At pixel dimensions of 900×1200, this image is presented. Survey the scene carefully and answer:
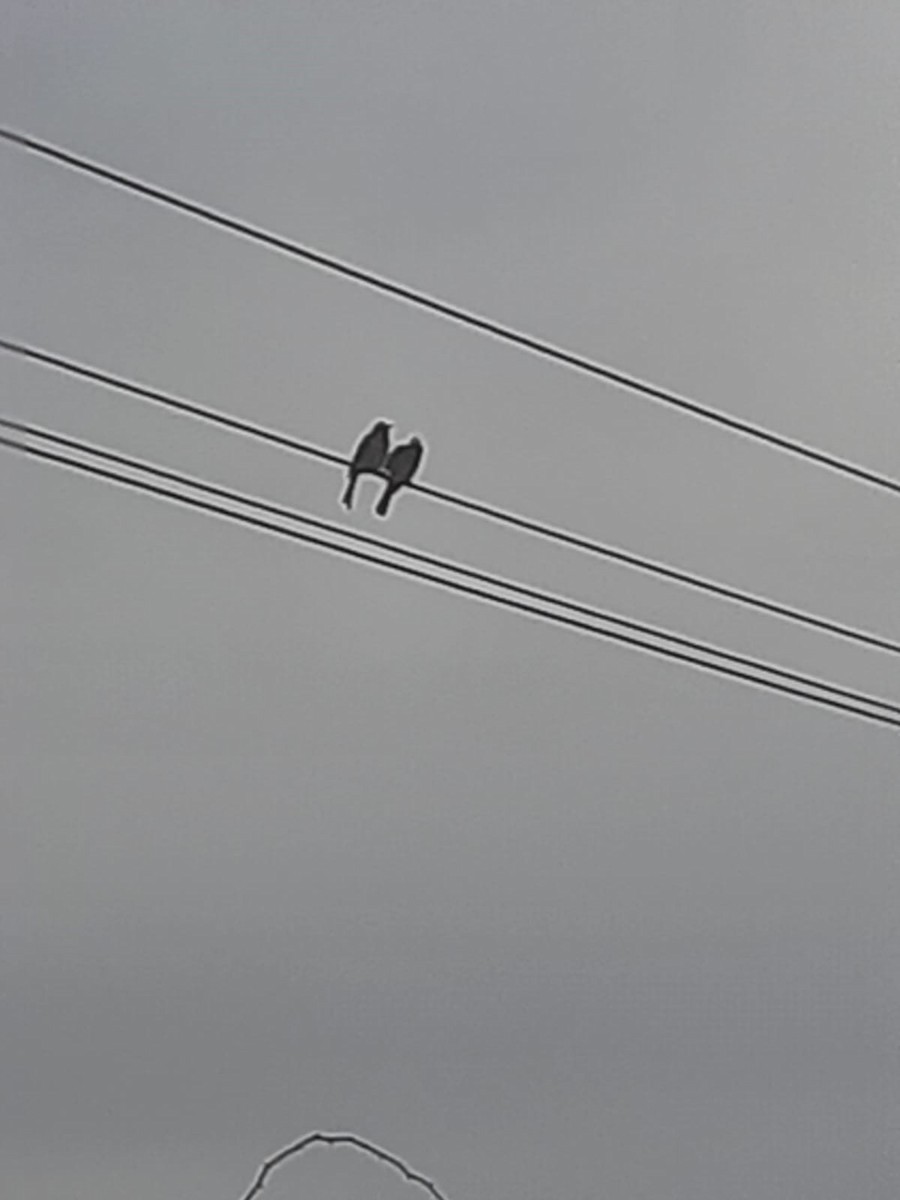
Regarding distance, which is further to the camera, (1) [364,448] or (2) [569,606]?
(1) [364,448]

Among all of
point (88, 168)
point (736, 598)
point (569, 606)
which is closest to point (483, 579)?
point (569, 606)

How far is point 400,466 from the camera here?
888 centimetres

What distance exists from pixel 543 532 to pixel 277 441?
94 centimetres

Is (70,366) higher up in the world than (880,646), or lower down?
lower down

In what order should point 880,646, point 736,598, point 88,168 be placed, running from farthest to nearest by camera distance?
point 880,646
point 736,598
point 88,168

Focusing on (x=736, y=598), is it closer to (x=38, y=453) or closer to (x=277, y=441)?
(x=277, y=441)

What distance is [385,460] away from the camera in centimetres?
889

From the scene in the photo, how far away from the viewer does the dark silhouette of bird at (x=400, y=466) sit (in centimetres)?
835

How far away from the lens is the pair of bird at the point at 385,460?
8516 mm

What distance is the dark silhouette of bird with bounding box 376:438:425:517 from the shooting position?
8352 mm

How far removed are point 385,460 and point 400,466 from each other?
65 mm

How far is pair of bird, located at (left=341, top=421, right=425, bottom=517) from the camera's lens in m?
8.52

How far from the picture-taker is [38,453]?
6328 mm

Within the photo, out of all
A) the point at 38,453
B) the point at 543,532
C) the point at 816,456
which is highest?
the point at 816,456
